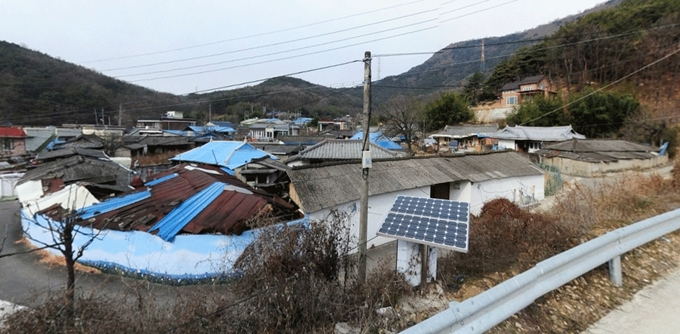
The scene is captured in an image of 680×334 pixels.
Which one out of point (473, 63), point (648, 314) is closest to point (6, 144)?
point (648, 314)

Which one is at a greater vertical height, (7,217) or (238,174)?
(238,174)

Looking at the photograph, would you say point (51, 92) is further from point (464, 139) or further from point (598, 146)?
point (598, 146)

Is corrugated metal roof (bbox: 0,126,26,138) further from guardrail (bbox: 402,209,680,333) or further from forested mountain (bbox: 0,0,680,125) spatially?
guardrail (bbox: 402,209,680,333)

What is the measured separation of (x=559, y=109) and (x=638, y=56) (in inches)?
646

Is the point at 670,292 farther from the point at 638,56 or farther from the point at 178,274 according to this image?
the point at 638,56

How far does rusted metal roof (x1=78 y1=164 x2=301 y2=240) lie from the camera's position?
368 inches

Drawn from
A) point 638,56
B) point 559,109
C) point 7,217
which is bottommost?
point 7,217

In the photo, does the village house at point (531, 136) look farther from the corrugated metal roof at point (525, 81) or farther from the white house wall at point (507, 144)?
the corrugated metal roof at point (525, 81)

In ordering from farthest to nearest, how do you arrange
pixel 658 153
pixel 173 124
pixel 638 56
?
1. pixel 173 124
2. pixel 638 56
3. pixel 658 153

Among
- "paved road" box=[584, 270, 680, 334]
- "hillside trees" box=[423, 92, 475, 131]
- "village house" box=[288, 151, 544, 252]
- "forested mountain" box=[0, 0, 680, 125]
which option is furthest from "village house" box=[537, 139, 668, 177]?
"paved road" box=[584, 270, 680, 334]

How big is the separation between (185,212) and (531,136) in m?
36.6

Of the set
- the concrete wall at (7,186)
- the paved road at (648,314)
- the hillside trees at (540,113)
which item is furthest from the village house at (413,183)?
the hillside trees at (540,113)

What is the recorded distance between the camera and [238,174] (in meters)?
17.1

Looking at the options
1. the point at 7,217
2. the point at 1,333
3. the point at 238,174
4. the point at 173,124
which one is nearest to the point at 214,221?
the point at 1,333
